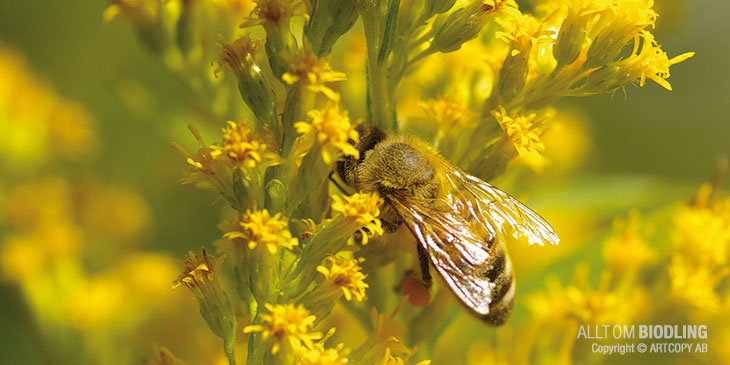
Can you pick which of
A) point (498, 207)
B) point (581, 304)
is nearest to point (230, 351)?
point (498, 207)

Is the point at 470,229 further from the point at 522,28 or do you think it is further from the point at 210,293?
the point at 210,293

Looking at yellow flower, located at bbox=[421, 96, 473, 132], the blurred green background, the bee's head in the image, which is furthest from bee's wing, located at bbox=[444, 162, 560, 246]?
the blurred green background

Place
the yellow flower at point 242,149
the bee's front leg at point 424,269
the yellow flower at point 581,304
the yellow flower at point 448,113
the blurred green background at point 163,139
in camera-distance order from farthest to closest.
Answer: the blurred green background at point 163,139 < the yellow flower at point 581,304 < the yellow flower at point 448,113 < the bee's front leg at point 424,269 < the yellow flower at point 242,149

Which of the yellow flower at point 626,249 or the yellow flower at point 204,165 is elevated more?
the yellow flower at point 204,165

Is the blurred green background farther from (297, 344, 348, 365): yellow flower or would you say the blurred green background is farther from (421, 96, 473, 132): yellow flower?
(297, 344, 348, 365): yellow flower

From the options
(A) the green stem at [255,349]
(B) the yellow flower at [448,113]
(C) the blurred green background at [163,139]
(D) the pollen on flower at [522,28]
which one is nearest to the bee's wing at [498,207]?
(B) the yellow flower at [448,113]

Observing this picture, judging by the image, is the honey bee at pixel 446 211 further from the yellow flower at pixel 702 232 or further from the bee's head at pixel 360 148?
the yellow flower at pixel 702 232
